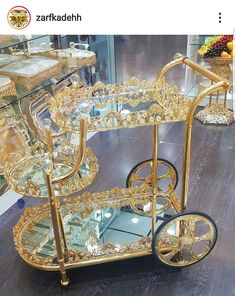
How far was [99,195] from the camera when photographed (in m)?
1.92

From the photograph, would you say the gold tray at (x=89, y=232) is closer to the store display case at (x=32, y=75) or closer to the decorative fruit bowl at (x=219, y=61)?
the store display case at (x=32, y=75)

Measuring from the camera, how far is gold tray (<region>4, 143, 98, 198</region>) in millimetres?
1695

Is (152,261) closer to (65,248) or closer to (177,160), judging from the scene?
(65,248)

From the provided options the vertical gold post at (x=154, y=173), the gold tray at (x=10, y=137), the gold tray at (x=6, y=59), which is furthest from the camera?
the gold tray at (x=10, y=137)

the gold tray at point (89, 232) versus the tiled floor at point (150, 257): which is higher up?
the gold tray at point (89, 232)

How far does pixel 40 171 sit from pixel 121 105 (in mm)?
623

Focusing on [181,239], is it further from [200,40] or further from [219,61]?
[200,40]

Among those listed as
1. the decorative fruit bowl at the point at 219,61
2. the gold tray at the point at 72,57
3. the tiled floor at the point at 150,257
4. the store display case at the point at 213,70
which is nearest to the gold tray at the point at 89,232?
the tiled floor at the point at 150,257

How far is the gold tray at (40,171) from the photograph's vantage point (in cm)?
170

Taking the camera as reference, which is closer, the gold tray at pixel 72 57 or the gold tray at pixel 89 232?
the gold tray at pixel 89 232
